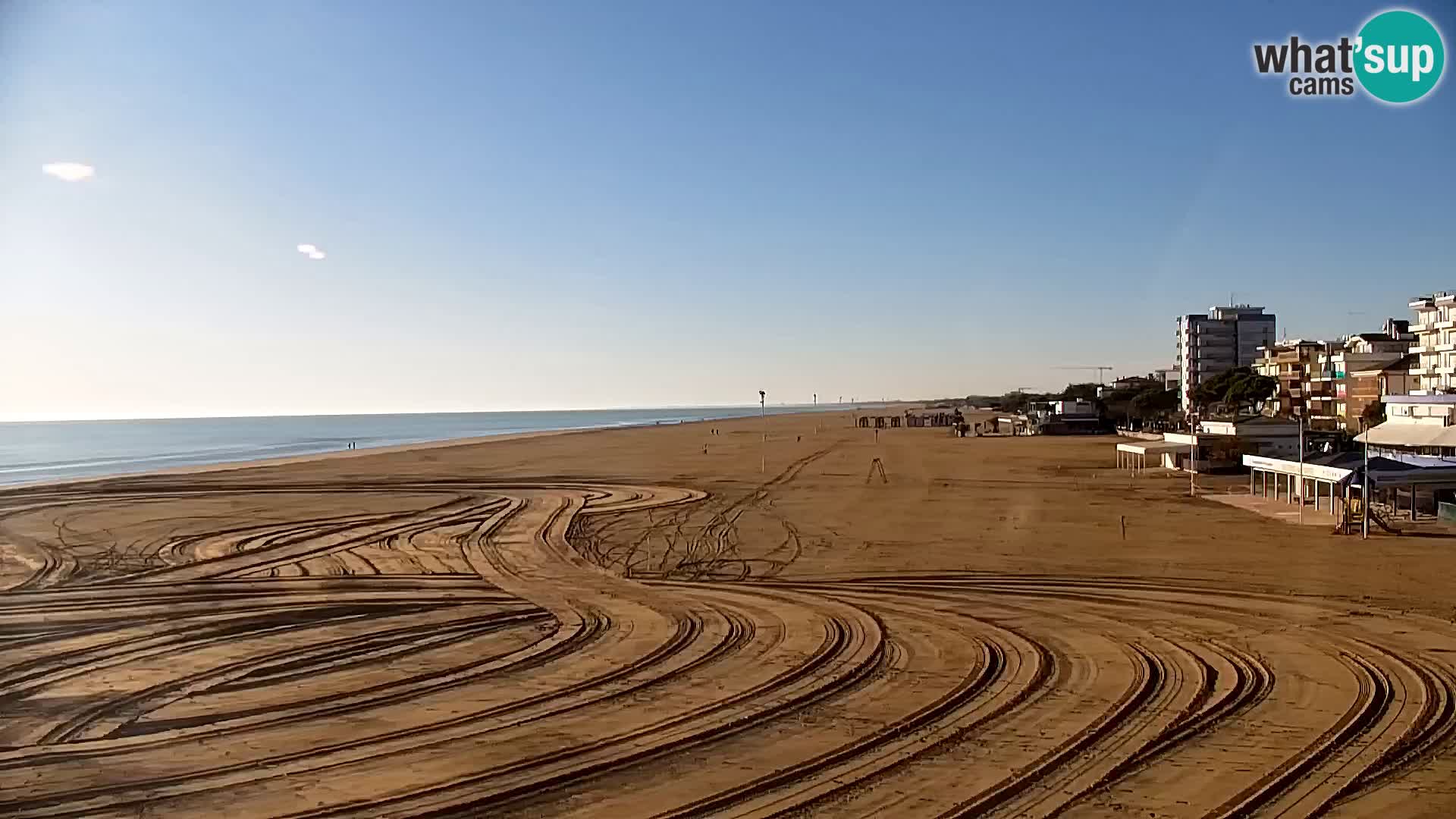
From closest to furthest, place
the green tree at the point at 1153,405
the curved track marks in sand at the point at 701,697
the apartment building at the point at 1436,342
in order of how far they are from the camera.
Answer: the curved track marks in sand at the point at 701,697 < the apartment building at the point at 1436,342 < the green tree at the point at 1153,405

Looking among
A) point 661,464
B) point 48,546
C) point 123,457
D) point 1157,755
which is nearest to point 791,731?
point 1157,755

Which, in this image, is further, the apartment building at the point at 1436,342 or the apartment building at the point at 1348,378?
the apartment building at the point at 1348,378

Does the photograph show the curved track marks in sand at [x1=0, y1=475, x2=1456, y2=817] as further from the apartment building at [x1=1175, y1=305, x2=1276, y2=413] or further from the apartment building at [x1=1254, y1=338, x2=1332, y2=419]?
the apartment building at [x1=1175, y1=305, x2=1276, y2=413]

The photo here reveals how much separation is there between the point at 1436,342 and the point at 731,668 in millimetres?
56096

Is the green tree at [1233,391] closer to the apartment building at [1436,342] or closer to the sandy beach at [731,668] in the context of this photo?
the apartment building at [1436,342]

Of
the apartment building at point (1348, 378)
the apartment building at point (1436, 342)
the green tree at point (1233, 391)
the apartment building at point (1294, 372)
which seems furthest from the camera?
the apartment building at point (1294, 372)

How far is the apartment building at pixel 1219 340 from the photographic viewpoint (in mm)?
107500

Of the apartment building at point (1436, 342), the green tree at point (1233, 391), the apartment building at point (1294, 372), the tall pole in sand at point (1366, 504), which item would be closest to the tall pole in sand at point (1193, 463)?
the tall pole in sand at point (1366, 504)

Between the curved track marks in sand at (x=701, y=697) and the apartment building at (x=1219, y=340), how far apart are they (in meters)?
101

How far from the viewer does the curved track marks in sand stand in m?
7.95

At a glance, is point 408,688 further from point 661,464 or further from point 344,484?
point 661,464

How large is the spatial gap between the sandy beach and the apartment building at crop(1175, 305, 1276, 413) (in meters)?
90.3

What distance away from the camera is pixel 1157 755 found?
862 centimetres

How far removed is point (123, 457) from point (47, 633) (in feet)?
208
